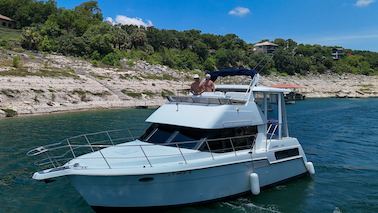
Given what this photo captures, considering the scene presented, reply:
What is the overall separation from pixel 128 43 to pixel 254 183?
8342cm

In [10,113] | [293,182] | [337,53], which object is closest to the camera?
[293,182]

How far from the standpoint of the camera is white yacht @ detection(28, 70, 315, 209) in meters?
11.5

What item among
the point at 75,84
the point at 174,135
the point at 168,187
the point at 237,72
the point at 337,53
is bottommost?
the point at 168,187

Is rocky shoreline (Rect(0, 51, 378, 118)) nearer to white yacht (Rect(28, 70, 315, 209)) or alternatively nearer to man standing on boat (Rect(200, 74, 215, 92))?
man standing on boat (Rect(200, 74, 215, 92))

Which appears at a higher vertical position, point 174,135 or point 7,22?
point 7,22

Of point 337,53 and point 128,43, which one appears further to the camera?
point 337,53

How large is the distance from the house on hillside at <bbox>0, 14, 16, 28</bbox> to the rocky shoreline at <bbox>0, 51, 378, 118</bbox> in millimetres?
37718

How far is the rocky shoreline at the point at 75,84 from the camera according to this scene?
1758 inches

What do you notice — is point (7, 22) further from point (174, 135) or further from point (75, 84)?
point (174, 135)

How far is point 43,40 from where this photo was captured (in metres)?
76.5

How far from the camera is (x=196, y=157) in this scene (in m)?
12.7

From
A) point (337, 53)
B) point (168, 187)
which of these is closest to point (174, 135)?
point (168, 187)

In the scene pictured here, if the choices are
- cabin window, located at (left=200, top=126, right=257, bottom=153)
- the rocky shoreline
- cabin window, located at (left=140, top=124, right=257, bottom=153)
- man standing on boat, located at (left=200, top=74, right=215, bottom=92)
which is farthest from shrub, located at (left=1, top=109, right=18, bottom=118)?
cabin window, located at (left=200, top=126, right=257, bottom=153)

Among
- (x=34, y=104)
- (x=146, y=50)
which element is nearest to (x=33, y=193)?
(x=34, y=104)
